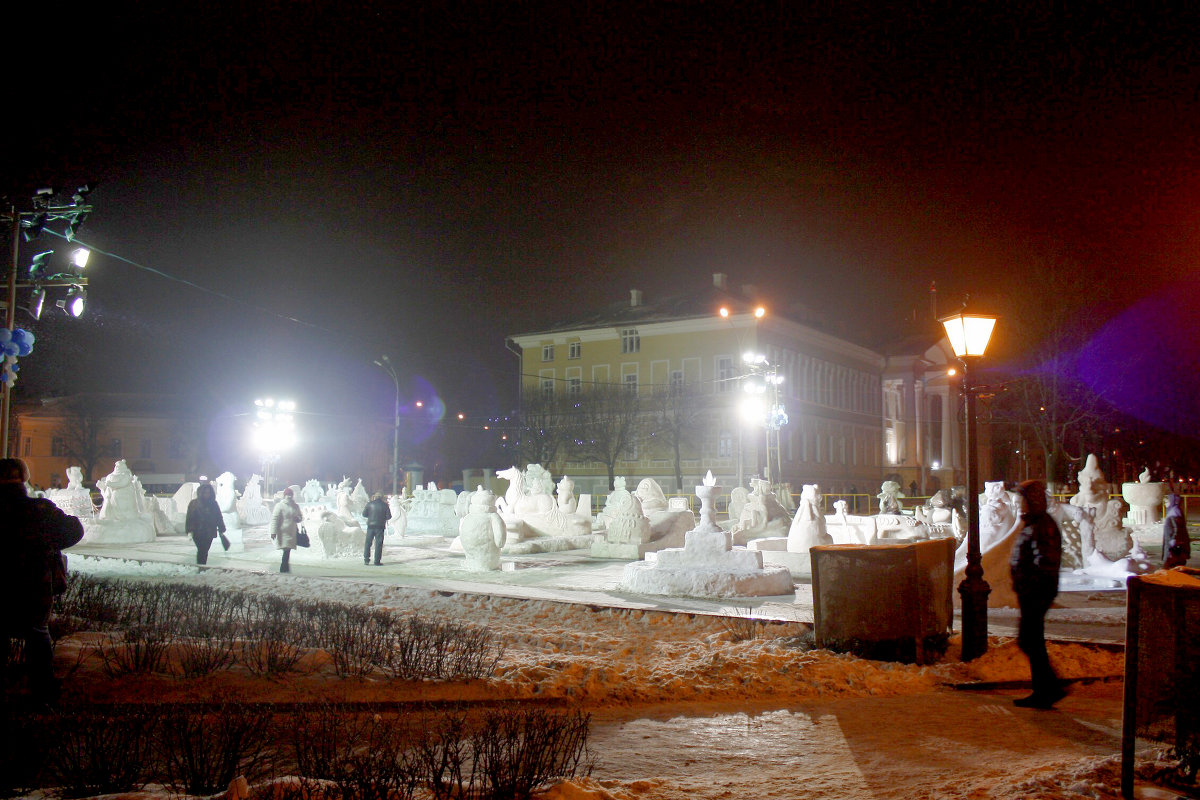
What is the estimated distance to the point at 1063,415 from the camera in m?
37.2

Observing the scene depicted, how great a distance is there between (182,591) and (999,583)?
430 inches

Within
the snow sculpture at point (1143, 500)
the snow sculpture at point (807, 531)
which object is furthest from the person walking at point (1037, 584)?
the snow sculpture at point (1143, 500)

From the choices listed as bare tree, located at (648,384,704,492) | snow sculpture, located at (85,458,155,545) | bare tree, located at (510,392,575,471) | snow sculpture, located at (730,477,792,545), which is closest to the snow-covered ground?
snow sculpture, located at (730,477,792,545)

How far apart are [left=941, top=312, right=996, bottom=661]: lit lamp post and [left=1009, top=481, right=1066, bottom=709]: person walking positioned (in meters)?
0.99

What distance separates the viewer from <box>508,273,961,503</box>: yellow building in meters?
52.7

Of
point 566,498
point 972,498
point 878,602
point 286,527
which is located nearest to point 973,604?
point 878,602

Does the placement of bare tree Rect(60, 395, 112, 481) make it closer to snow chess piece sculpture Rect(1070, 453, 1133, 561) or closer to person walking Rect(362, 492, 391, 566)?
person walking Rect(362, 492, 391, 566)

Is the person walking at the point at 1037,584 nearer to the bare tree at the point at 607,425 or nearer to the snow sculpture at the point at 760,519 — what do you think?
the snow sculpture at the point at 760,519

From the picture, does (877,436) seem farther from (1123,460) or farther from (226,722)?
(226,722)

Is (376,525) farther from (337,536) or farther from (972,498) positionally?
(972,498)

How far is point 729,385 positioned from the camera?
53156 millimetres

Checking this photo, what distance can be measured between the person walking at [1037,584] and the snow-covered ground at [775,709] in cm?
20

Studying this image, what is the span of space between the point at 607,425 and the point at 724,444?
7.13 m

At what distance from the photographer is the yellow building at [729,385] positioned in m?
52.7
